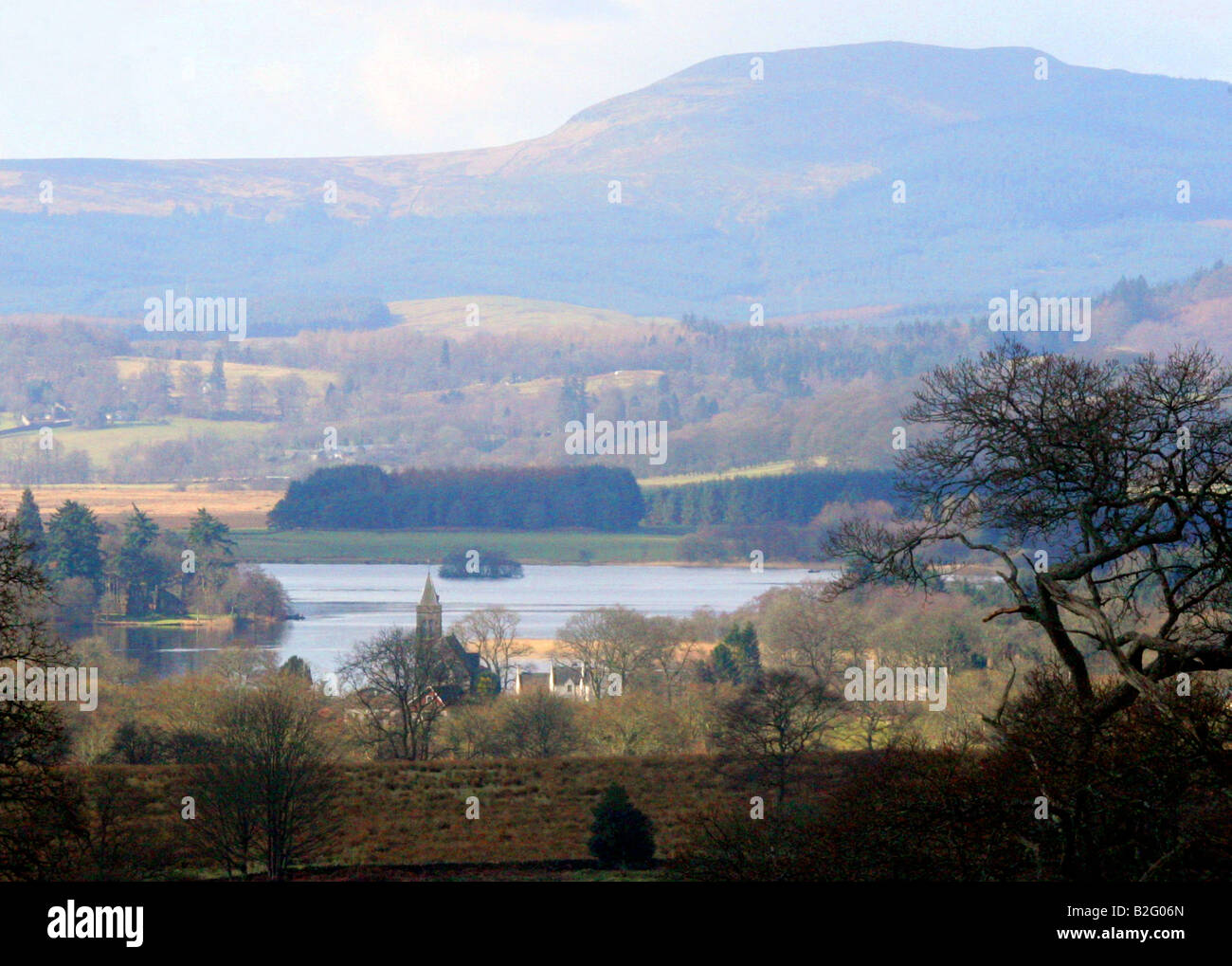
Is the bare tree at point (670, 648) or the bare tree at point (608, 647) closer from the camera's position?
the bare tree at point (670, 648)

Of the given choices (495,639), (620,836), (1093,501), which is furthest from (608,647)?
(1093,501)

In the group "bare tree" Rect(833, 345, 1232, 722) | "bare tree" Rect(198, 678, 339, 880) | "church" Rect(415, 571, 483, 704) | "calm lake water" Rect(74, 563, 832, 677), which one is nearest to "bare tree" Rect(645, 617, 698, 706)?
"church" Rect(415, 571, 483, 704)

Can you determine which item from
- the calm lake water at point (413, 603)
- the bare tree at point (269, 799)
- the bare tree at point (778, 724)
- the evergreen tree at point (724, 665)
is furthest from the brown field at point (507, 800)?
the calm lake water at point (413, 603)

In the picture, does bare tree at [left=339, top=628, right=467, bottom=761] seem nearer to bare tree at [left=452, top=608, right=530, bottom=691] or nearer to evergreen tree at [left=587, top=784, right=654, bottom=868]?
bare tree at [left=452, top=608, right=530, bottom=691]

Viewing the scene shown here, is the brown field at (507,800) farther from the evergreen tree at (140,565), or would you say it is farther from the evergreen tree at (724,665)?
the evergreen tree at (140,565)

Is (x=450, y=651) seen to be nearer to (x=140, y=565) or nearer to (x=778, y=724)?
(x=778, y=724)
